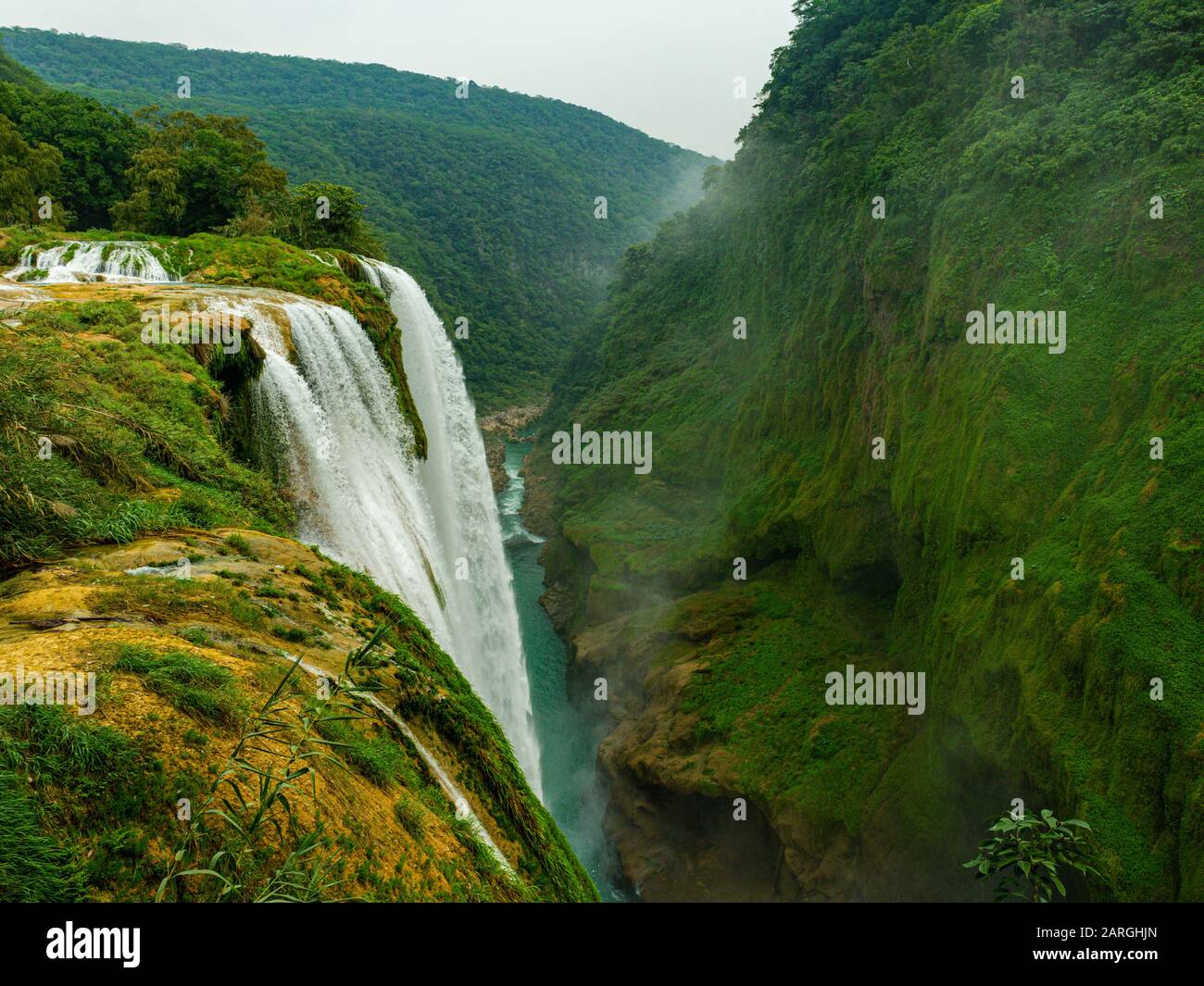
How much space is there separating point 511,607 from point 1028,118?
61.5 feet

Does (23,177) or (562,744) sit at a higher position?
(23,177)

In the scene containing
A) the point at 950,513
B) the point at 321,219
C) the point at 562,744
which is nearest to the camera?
the point at 950,513

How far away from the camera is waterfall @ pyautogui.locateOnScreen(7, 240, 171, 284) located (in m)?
14.9

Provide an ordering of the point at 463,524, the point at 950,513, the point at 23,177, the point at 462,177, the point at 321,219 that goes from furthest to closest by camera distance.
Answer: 1. the point at 462,177
2. the point at 321,219
3. the point at 23,177
4. the point at 463,524
5. the point at 950,513

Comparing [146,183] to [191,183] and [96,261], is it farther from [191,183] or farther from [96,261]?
[96,261]

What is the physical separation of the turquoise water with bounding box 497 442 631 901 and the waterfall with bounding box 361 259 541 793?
577 cm

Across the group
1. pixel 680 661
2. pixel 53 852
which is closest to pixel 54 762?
pixel 53 852

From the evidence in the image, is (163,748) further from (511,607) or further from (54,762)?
(511,607)

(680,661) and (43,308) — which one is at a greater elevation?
(43,308)

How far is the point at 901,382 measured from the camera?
843 inches

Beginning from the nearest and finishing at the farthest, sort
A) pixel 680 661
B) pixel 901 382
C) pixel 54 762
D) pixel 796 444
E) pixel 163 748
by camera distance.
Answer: pixel 54 762 < pixel 163 748 < pixel 901 382 < pixel 680 661 < pixel 796 444

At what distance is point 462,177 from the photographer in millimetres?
85500

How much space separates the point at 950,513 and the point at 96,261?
65.3ft

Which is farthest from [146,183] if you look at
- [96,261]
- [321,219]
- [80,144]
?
[96,261]
